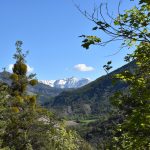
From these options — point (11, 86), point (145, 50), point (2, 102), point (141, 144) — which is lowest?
point (141, 144)

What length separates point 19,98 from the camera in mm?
54000

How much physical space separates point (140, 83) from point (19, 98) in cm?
4106

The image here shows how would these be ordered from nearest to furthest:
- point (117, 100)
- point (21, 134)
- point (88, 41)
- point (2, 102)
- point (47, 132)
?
point (88, 41)
point (117, 100)
point (2, 102)
point (21, 134)
point (47, 132)

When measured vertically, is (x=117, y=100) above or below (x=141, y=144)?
above

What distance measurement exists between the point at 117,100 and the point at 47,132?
3677 cm

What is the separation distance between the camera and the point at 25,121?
48.6 meters

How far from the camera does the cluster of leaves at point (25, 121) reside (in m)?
47.6

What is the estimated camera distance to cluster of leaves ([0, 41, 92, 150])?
47594 mm

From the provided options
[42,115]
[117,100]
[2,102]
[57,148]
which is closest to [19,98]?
[42,115]

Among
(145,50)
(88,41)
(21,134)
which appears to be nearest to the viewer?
(88,41)

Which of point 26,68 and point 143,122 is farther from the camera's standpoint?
point 26,68

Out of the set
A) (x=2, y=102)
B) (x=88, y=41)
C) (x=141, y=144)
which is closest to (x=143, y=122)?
(x=141, y=144)

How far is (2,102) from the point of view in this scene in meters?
37.6

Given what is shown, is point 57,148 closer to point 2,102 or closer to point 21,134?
point 21,134
